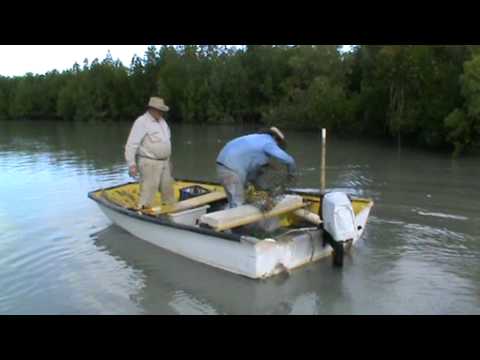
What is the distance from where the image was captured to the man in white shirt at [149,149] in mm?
7434

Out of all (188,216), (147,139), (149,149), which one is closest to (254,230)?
(188,216)

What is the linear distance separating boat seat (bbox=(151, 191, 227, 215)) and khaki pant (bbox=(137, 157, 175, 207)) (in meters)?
0.31

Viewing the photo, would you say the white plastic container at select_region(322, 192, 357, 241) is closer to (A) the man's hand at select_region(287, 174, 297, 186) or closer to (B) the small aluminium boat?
(B) the small aluminium boat

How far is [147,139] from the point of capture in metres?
7.52

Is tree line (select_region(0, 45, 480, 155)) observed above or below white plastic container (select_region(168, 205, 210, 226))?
above

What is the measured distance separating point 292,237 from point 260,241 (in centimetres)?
58

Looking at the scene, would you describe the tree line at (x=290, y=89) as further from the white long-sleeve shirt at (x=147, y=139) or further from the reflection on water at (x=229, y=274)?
the white long-sleeve shirt at (x=147, y=139)

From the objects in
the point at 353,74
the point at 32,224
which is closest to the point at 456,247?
the point at 32,224

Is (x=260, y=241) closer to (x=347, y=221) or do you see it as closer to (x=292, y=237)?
(x=292, y=237)

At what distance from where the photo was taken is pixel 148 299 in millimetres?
5863

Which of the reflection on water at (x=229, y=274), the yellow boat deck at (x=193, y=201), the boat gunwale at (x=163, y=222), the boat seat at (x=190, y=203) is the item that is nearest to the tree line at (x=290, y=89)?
the reflection on water at (x=229, y=274)

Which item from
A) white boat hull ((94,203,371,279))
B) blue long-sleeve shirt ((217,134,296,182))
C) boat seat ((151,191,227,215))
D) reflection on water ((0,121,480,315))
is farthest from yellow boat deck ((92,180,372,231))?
blue long-sleeve shirt ((217,134,296,182))

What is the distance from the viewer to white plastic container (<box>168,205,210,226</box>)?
23.8 feet
